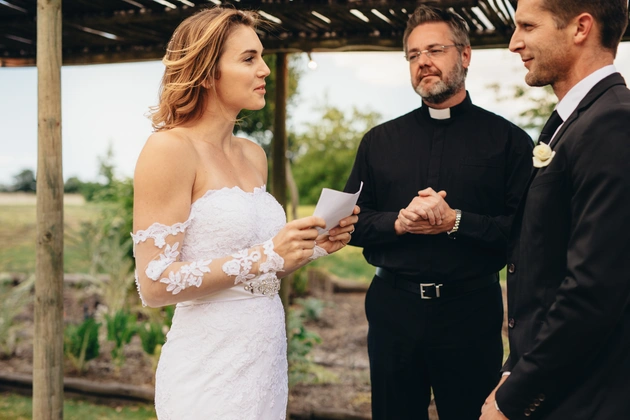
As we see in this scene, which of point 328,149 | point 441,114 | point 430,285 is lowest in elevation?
point 430,285

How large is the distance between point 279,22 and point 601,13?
9.03 ft

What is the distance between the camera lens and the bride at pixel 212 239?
2168mm

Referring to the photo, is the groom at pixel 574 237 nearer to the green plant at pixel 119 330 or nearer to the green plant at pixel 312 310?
the green plant at pixel 119 330

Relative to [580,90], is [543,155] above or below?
below

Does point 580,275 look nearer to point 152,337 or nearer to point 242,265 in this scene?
point 242,265

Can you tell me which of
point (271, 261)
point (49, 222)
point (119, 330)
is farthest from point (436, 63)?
point (119, 330)

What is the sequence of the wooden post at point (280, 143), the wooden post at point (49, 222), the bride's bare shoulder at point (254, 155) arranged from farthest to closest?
1. the wooden post at point (280, 143)
2. the wooden post at point (49, 222)
3. the bride's bare shoulder at point (254, 155)

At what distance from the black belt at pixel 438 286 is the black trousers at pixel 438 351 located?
2 centimetres

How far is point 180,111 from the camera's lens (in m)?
2.42

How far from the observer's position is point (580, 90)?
1850 millimetres

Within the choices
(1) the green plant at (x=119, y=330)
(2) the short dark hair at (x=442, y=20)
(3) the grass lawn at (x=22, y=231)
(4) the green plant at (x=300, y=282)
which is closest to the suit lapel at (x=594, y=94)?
(2) the short dark hair at (x=442, y=20)

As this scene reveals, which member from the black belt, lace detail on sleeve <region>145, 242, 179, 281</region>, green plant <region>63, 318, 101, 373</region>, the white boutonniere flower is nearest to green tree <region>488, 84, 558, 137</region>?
the black belt

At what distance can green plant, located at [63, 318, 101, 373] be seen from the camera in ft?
17.7

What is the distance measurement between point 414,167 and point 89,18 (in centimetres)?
248
